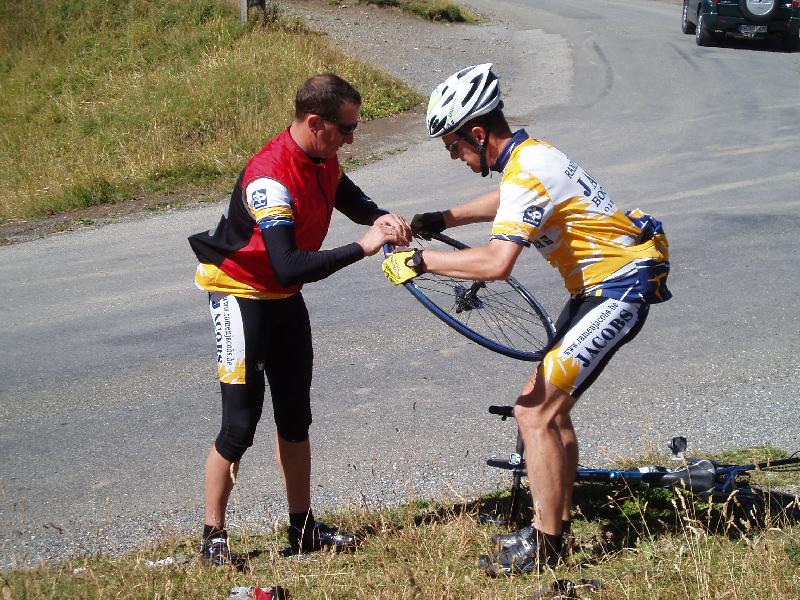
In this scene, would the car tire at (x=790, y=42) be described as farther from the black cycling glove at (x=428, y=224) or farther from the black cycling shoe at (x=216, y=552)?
the black cycling shoe at (x=216, y=552)

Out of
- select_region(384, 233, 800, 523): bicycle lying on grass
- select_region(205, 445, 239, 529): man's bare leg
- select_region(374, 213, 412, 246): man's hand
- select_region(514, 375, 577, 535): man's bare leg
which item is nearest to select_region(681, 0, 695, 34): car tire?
select_region(384, 233, 800, 523): bicycle lying on grass

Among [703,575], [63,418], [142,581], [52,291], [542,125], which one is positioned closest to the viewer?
[703,575]

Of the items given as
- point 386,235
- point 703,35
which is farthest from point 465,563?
point 703,35

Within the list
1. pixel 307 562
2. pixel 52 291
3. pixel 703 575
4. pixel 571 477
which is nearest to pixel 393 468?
pixel 307 562

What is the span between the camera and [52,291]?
356 inches

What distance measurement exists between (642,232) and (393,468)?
7.17ft

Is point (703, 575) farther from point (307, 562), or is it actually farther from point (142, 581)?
point (142, 581)

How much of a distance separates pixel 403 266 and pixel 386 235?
0.37 m

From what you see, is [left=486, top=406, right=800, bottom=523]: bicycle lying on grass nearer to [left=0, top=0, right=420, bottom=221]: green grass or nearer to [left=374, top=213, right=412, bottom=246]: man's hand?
[left=374, top=213, right=412, bottom=246]: man's hand

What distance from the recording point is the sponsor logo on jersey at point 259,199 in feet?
12.9

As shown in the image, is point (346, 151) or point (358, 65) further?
point (358, 65)

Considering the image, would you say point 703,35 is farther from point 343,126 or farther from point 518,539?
point 518,539

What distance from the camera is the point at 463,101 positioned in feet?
12.7

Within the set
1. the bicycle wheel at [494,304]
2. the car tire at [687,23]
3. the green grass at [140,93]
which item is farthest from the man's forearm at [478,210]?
the car tire at [687,23]
